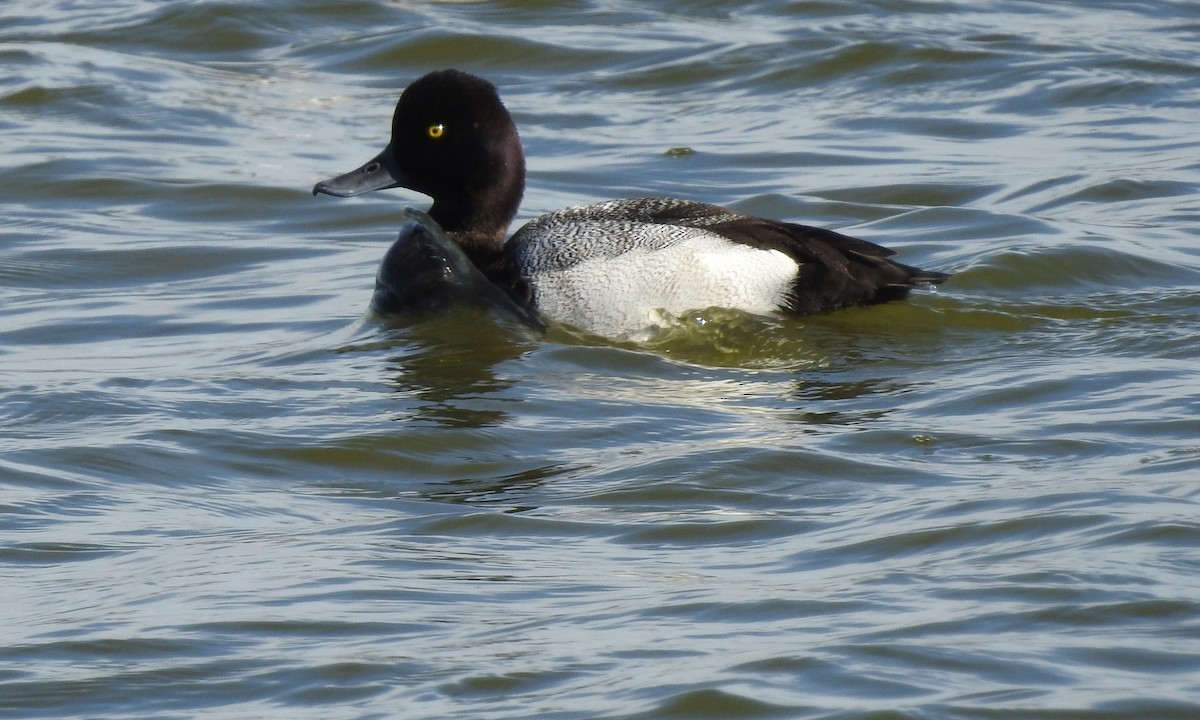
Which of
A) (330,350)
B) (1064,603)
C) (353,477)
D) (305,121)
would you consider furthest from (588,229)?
(305,121)

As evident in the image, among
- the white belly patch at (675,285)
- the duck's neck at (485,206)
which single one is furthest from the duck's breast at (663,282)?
the duck's neck at (485,206)

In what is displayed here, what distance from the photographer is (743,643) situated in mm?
4387

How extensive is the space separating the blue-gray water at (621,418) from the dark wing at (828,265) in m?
0.13

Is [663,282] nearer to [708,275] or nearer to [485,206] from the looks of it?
[708,275]

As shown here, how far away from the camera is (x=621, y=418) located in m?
6.76

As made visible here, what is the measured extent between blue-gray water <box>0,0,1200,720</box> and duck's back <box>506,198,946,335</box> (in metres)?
A: 0.13

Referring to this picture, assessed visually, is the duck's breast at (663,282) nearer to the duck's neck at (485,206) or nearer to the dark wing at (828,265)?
the dark wing at (828,265)

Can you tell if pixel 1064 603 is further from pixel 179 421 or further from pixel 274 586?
pixel 179 421

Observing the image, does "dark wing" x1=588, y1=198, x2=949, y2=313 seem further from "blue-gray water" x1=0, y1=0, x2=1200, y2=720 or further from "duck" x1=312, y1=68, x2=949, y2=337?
"blue-gray water" x1=0, y1=0, x2=1200, y2=720

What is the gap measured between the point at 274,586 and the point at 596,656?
38.3 inches

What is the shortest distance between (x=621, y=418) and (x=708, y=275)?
1318 mm

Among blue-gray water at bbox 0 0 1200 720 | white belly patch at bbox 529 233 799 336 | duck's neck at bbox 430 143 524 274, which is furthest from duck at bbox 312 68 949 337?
duck's neck at bbox 430 143 524 274

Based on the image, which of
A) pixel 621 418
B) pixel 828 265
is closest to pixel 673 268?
pixel 828 265

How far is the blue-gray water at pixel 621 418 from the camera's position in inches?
170
